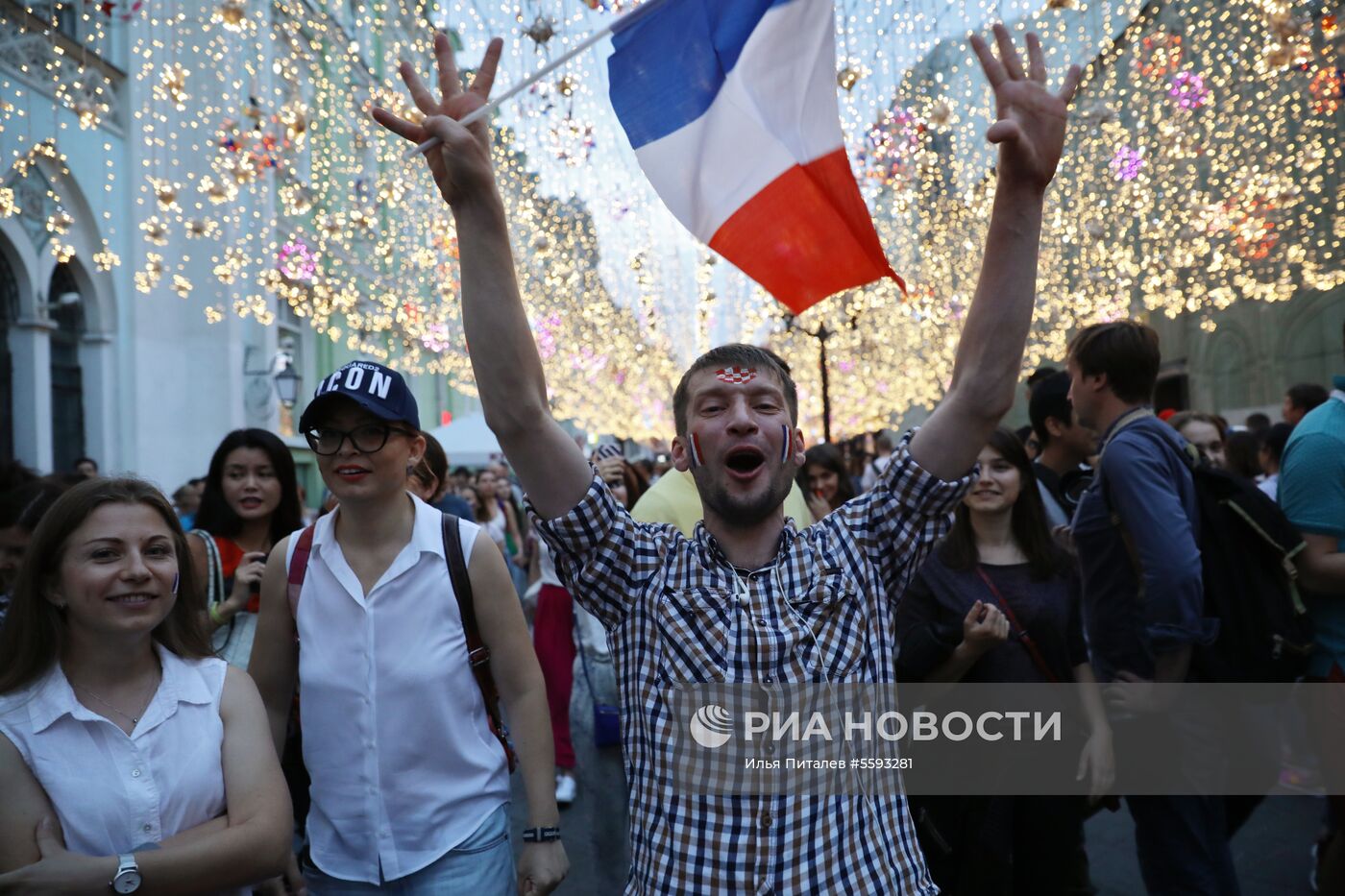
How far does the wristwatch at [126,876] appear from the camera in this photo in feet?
6.46

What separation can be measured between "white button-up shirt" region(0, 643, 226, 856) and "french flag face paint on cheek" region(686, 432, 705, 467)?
1.25 metres

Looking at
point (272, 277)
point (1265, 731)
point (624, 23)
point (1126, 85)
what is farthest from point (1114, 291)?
point (624, 23)

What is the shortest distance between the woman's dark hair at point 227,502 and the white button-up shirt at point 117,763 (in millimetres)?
1740

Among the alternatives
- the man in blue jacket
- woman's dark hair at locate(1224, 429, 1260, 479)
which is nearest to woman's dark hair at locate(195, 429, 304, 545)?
the man in blue jacket

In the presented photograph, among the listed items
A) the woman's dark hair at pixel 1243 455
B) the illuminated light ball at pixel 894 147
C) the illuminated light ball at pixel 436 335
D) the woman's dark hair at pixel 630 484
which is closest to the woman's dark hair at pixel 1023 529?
the woman's dark hair at pixel 630 484

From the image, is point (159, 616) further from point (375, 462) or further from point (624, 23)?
point (624, 23)

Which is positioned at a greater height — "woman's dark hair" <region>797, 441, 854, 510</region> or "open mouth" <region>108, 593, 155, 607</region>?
"woman's dark hair" <region>797, 441, 854, 510</region>

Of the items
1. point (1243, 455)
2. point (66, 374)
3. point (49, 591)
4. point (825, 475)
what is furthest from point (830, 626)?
point (66, 374)

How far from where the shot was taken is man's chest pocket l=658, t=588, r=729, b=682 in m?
1.97

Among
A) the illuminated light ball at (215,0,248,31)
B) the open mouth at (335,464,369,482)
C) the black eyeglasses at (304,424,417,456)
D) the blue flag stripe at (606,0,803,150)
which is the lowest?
the open mouth at (335,464,369,482)

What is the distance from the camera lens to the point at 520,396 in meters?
1.98

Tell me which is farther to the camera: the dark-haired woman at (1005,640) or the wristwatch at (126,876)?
the dark-haired woman at (1005,640)

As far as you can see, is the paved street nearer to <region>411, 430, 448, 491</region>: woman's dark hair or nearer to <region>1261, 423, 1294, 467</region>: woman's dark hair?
<region>411, 430, 448, 491</region>: woman's dark hair

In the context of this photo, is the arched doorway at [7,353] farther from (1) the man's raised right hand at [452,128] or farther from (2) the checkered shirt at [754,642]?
(2) the checkered shirt at [754,642]
